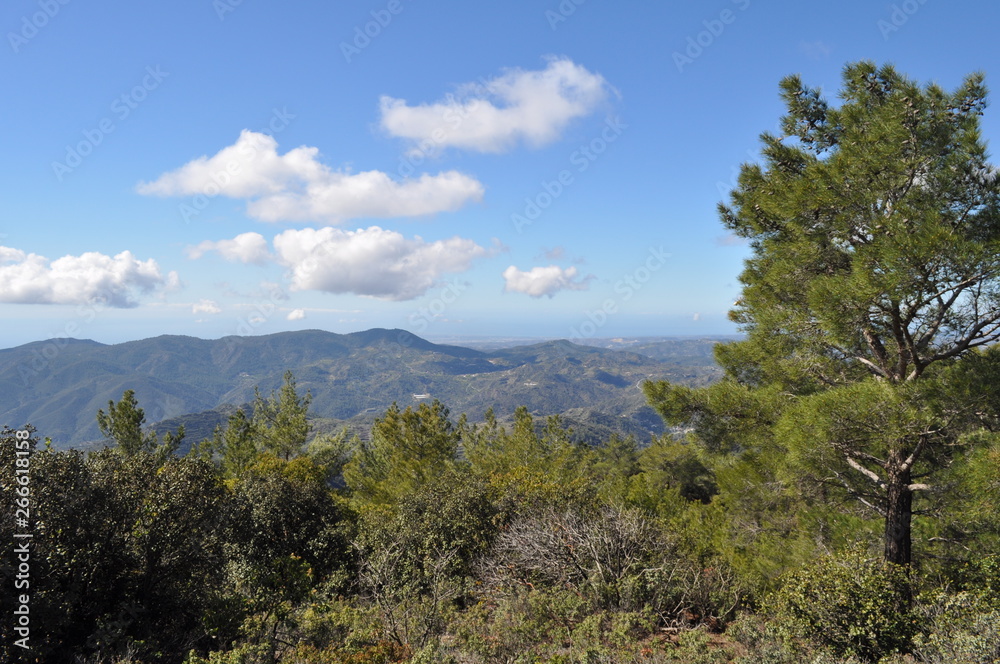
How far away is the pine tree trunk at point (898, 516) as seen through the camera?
19.7ft

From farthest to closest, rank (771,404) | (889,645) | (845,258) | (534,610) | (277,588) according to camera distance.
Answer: (277,588) → (534,610) → (771,404) → (845,258) → (889,645)

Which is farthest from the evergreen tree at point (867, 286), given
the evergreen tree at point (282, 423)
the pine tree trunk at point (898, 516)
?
the evergreen tree at point (282, 423)

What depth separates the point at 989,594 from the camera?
202 inches

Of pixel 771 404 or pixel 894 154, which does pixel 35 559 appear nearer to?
pixel 771 404

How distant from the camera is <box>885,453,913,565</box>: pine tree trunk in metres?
6.01

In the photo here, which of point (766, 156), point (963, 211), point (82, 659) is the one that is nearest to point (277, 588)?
point (82, 659)

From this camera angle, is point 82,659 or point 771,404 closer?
point 82,659

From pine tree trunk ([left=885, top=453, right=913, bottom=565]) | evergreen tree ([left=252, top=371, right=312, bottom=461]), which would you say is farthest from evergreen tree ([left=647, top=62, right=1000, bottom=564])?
evergreen tree ([left=252, top=371, right=312, bottom=461])

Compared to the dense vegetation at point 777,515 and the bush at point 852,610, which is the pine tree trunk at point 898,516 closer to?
the dense vegetation at point 777,515

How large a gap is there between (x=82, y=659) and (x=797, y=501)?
36.2 feet

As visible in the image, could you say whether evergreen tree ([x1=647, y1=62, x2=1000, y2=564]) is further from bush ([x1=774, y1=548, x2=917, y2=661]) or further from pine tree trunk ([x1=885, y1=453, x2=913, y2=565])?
bush ([x1=774, y1=548, x2=917, y2=661])

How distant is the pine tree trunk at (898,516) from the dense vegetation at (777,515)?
0.03 m

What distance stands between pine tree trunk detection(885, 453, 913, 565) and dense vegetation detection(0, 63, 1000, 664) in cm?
3

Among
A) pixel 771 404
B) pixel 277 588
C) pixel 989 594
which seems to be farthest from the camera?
pixel 277 588
